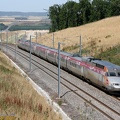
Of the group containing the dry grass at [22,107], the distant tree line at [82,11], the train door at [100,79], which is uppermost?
the distant tree line at [82,11]

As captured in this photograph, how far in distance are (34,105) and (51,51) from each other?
35.2 metres

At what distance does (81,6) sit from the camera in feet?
430

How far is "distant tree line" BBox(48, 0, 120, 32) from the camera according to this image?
128 meters

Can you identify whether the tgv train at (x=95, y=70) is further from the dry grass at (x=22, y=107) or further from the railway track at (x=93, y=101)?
the dry grass at (x=22, y=107)

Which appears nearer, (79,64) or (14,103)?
(14,103)

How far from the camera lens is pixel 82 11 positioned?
131m

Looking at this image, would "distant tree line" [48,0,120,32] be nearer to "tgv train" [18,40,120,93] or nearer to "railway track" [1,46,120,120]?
"tgv train" [18,40,120,93]

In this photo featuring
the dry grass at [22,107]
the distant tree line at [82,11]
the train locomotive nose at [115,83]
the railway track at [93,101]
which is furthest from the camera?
the distant tree line at [82,11]

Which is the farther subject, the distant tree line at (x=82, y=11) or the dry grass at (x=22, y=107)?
the distant tree line at (x=82, y=11)

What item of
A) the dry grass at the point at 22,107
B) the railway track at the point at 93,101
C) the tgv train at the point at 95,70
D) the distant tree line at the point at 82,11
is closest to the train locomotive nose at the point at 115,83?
the tgv train at the point at 95,70

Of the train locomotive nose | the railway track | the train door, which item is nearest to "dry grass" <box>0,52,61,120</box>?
the railway track

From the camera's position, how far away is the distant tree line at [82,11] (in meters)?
128

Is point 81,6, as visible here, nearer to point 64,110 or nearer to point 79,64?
point 79,64

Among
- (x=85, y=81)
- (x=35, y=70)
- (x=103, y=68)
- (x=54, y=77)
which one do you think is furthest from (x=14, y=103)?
(x=35, y=70)
